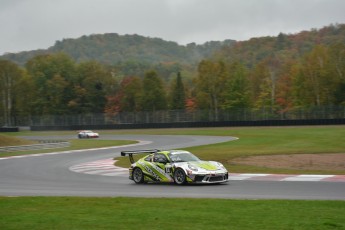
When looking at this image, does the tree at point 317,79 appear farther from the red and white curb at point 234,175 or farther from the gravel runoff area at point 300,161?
the red and white curb at point 234,175

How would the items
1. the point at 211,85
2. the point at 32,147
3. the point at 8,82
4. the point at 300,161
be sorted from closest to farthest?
the point at 300,161, the point at 32,147, the point at 211,85, the point at 8,82

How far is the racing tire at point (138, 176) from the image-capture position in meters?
21.8

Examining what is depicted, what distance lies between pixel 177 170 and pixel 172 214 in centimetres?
888

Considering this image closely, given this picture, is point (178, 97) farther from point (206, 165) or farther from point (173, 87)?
point (206, 165)

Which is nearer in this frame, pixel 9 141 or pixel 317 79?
pixel 9 141

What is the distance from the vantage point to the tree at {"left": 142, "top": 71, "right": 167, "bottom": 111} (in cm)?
11569

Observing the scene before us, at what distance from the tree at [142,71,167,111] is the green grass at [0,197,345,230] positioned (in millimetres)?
100580

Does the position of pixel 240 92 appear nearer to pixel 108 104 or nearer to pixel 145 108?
pixel 145 108

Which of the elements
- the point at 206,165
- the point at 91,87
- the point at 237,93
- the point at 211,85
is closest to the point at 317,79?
the point at 237,93

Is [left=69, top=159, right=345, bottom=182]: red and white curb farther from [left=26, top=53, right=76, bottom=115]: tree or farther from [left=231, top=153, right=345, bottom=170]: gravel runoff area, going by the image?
[left=26, top=53, right=76, bottom=115]: tree

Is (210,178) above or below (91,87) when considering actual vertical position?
below

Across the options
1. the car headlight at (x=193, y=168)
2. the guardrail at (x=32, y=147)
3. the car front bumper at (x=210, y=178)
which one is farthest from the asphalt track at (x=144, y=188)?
the guardrail at (x=32, y=147)

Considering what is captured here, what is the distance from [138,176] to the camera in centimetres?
2191

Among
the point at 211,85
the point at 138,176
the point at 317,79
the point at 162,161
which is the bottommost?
the point at 138,176
